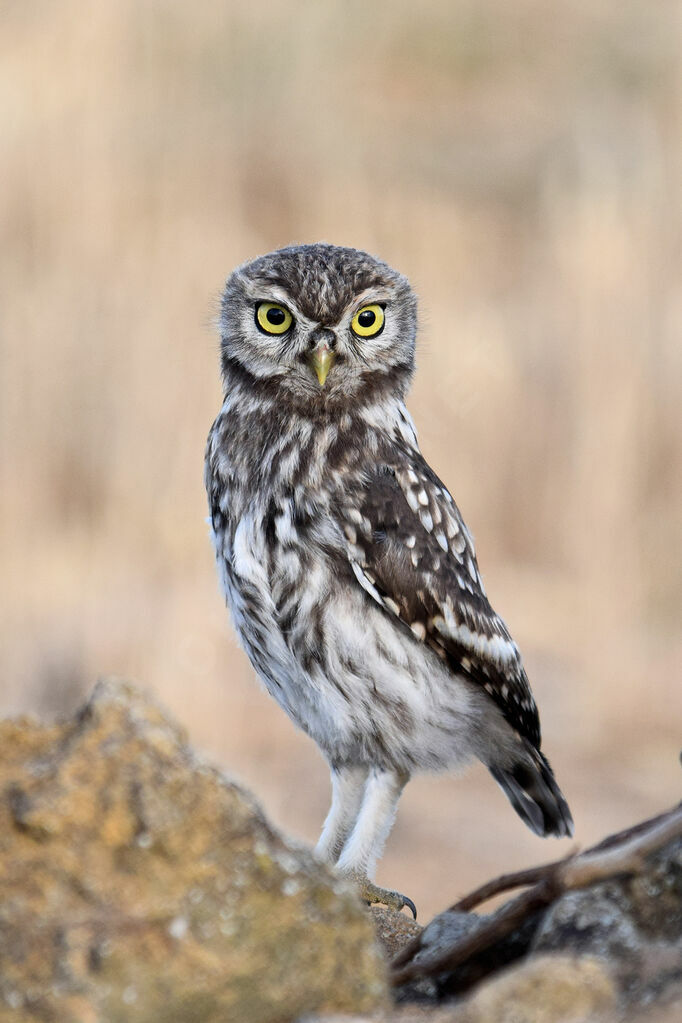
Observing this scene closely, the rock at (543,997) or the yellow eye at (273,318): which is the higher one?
the yellow eye at (273,318)

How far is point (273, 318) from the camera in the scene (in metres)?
3.30

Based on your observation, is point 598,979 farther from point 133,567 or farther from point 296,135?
point 296,135

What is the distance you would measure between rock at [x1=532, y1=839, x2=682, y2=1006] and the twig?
24 millimetres

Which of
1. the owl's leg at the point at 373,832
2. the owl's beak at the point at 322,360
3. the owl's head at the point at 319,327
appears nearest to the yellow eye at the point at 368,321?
the owl's head at the point at 319,327

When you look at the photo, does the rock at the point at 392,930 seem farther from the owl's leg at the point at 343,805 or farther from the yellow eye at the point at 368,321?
the yellow eye at the point at 368,321

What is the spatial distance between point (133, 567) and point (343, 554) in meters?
5.69

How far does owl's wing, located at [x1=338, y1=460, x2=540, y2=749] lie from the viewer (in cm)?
317

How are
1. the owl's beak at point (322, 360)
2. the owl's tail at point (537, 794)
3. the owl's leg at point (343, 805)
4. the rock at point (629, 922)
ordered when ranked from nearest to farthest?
the rock at point (629, 922) < the owl's beak at point (322, 360) < the owl's leg at point (343, 805) < the owl's tail at point (537, 794)

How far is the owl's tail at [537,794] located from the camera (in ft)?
11.8

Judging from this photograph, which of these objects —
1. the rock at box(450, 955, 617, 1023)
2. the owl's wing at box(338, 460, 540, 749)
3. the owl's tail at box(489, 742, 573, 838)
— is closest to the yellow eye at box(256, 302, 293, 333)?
the owl's wing at box(338, 460, 540, 749)

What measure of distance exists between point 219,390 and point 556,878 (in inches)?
257

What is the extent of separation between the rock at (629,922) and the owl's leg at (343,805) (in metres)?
1.65

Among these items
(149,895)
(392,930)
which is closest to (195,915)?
(149,895)

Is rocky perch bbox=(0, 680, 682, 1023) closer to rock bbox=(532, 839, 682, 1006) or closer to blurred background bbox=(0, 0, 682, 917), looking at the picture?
rock bbox=(532, 839, 682, 1006)
